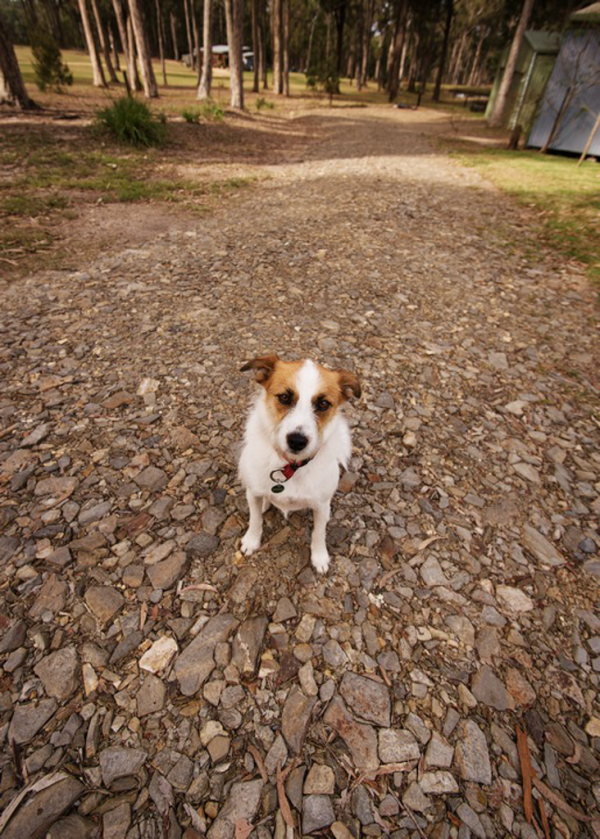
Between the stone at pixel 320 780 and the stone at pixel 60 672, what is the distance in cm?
153

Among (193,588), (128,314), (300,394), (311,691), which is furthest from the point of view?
(128,314)

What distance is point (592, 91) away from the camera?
58.3 feet

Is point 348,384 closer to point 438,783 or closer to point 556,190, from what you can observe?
point 438,783

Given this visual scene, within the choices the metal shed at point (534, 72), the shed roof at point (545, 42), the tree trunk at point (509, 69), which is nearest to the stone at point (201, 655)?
the metal shed at point (534, 72)

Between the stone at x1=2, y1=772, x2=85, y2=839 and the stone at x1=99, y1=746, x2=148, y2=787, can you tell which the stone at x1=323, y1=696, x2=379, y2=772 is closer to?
the stone at x1=99, y1=746, x2=148, y2=787

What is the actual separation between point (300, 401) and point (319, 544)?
4.15 ft

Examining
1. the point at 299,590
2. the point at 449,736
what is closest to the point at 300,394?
the point at 299,590

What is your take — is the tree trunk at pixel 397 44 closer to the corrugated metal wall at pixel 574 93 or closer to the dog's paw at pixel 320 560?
the corrugated metal wall at pixel 574 93

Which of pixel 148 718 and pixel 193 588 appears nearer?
pixel 148 718

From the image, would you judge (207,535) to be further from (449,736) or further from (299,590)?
(449,736)

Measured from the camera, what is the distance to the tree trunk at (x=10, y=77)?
45.2 ft

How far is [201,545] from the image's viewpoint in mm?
3367

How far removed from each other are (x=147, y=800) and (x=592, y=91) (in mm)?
27040

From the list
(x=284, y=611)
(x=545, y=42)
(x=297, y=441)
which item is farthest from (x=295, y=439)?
(x=545, y=42)
